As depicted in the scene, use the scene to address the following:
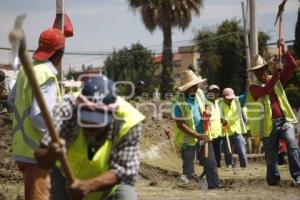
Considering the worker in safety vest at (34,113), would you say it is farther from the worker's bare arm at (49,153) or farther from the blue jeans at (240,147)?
the blue jeans at (240,147)

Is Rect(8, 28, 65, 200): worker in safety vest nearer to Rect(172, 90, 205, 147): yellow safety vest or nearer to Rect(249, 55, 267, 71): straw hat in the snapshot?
Rect(172, 90, 205, 147): yellow safety vest

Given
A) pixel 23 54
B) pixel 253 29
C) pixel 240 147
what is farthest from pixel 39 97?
pixel 253 29

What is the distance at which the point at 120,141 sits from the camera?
4008 millimetres

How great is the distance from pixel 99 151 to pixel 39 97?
28.5 inches

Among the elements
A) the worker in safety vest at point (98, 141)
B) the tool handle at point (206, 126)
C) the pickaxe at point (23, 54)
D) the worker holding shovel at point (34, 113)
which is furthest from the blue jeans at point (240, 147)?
the pickaxe at point (23, 54)

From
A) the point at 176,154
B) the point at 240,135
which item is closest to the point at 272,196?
the point at 240,135

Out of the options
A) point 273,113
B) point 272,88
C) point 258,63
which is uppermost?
point 258,63

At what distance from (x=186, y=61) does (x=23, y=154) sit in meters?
92.9

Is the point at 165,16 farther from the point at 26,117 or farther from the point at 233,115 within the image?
the point at 26,117

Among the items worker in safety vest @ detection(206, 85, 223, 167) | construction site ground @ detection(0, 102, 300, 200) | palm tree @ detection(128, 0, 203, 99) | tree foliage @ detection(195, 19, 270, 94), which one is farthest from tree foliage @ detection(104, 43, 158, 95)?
worker in safety vest @ detection(206, 85, 223, 167)

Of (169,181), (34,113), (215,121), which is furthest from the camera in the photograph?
(215,121)

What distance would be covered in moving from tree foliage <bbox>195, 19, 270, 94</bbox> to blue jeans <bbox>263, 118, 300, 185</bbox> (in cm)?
3669

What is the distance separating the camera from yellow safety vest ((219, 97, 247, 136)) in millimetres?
13672

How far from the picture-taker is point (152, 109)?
21.5 metres
